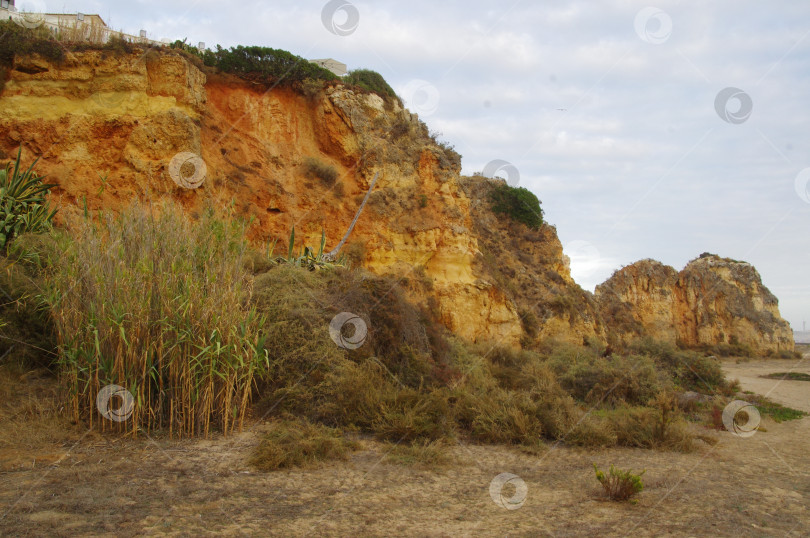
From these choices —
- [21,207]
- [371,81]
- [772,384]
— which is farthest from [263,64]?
[772,384]

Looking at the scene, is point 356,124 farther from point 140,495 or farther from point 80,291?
point 140,495

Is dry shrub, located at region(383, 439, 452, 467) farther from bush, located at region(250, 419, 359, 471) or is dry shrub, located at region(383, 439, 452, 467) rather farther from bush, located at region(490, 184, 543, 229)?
bush, located at region(490, 184, 543, 229)

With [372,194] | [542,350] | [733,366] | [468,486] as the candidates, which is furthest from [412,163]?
[733,366]

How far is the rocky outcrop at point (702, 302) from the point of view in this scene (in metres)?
30.8

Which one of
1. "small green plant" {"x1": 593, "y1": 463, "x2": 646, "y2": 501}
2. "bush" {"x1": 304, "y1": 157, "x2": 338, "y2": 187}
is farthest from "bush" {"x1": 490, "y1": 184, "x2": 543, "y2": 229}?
"small green plant" {"x1": 593, "y1": 463, "x2": 646, "y2": 501}

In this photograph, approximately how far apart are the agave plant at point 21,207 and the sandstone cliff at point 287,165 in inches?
19.4

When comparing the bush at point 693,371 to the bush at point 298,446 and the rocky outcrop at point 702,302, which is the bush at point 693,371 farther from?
the rocky outcrop at point 702,302

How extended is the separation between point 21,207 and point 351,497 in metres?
7.97

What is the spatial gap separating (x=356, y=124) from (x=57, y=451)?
1271 cm

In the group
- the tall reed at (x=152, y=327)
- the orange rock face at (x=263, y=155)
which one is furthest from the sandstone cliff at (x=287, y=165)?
the tall reed at (x=152, y=327)

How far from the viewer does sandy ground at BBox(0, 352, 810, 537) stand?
4281mm

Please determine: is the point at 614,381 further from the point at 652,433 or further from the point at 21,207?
the point at 21,207

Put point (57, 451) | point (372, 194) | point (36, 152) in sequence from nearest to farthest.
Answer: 1. point (57, 451)
2. point (36, 152)
3. point (372, 194)

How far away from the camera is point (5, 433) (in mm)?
5594
